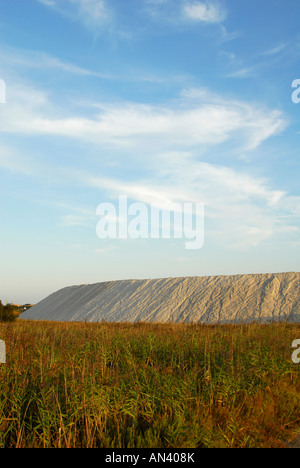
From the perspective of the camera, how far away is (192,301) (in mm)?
31328

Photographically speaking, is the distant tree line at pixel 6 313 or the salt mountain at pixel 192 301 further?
the salt mountain at pixel 192 301

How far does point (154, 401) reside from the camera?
4820mm

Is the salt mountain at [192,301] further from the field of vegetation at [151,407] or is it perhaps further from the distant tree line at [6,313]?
the field of vegetation at [151,407]

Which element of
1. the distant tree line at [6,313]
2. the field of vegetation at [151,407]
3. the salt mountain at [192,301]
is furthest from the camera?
the salt mountain at [192,301]

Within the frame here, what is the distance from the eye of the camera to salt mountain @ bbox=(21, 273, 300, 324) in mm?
26688

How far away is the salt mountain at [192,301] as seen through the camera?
26688mm

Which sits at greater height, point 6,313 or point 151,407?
point 151,407

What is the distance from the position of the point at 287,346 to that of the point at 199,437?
15.9 ft

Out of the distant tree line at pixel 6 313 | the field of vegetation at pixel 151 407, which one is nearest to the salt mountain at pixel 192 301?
the distant tree line at pixel 6 313

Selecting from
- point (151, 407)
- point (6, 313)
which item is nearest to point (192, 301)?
point (6, 313)

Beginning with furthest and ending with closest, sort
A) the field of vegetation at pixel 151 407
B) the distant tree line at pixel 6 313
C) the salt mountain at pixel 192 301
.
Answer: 1. the salt mountain at pixel 192 301
2. the distant tree line at pixel 6 313
3. the field of vegetation at pixel 151 407

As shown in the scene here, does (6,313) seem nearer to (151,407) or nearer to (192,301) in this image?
(192,301)

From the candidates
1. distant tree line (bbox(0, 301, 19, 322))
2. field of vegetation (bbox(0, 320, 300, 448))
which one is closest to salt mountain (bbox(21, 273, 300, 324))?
distant tree line (bbox(0, 301, 19, 322))
